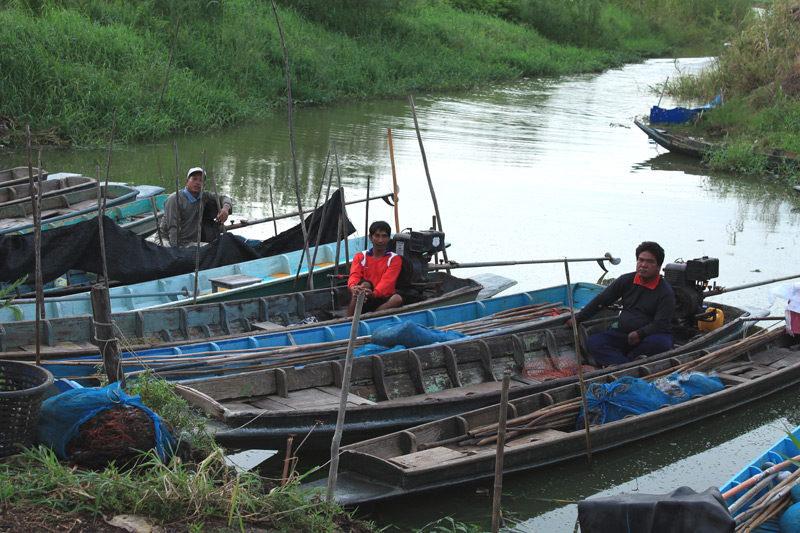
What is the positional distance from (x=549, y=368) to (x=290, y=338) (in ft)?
6.87

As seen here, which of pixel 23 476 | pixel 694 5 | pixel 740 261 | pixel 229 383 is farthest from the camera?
pixel 694 5

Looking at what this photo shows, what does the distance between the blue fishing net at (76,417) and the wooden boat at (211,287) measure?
8.46ft

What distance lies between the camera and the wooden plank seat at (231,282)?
24.9ft

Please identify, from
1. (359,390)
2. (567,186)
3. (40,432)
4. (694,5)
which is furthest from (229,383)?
(694,5)

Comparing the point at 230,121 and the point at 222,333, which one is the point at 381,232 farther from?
the point at 230,121

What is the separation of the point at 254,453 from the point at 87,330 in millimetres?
1627

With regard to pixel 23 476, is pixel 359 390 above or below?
below

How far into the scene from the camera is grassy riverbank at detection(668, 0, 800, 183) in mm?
16172

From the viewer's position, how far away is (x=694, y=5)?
43531 millimetres

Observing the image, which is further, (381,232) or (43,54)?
(43,54)

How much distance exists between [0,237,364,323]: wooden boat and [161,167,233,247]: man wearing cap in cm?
73

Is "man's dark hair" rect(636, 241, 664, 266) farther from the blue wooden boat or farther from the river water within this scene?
the river water

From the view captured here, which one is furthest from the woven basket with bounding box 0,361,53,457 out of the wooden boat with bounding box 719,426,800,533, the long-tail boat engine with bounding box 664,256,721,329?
the long-tail boat engine with bounding box 664,256,721,329

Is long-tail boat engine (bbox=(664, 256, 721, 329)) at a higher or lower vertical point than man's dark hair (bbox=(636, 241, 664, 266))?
lower
